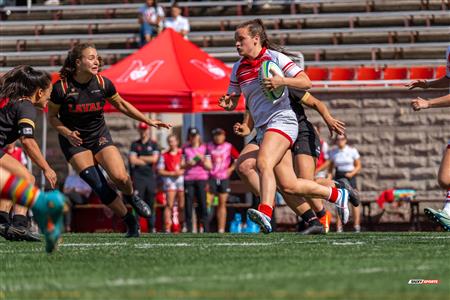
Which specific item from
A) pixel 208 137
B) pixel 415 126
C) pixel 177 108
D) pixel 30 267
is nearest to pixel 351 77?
pixel 415 126

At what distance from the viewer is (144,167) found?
18.4 m

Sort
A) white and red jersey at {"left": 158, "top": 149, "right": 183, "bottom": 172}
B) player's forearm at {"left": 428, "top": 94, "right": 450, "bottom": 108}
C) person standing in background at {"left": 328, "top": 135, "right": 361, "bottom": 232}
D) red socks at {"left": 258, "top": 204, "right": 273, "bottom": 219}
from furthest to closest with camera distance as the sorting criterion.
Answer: white and red jersey at {"left": 158, "top": 149, "right": 183, "bottom": 172} < person standing in background at {"left": 328, "top": 135, "right": 361, "bottom": 232} < red socks at {"left": 258, "top": 204, "right": 273, "bottom": 219} < player's forearm at {"left": 428, "top": 94, "right": 450, "bottom": 108}

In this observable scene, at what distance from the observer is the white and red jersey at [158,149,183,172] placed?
750 inches

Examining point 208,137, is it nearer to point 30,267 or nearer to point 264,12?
point 264,12

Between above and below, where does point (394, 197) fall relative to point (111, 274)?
below

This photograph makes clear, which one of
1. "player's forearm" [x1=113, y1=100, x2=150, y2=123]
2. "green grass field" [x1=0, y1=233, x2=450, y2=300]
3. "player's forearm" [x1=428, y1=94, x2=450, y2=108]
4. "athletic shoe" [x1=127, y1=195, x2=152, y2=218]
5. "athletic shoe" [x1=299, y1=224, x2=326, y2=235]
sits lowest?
"athletic shoe" [x1=299, y1=224, x2=326, y2=235]

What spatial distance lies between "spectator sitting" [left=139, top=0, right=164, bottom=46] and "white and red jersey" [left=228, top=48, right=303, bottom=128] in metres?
12.0

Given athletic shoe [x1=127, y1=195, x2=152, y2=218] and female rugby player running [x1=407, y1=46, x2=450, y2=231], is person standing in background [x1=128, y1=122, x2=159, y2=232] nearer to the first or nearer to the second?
athletic shoe [x1=127, y1=195, x2=152, y2=218]

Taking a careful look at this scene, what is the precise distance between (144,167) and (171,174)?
828mm

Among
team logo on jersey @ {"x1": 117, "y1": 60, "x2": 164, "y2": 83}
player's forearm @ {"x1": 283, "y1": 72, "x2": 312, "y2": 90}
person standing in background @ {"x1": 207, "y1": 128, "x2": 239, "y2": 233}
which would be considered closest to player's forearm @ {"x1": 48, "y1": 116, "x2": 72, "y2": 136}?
player's forearm @ {"x1": 283, "y1": 72, "x2": 312, "y2": 90}

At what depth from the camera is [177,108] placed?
56.1 ft

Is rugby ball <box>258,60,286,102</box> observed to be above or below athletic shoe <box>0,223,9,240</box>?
above

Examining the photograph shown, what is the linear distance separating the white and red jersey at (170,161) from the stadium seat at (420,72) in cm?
434

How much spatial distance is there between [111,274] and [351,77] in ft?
46.0
